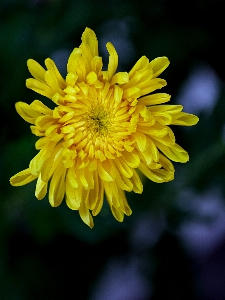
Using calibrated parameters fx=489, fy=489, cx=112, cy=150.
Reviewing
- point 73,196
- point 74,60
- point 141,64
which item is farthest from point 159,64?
point 73,196

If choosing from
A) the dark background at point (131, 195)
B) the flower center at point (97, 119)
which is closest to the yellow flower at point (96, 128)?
the flower center at point (97, 119)

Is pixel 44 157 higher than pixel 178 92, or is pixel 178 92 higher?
pixel 44 157

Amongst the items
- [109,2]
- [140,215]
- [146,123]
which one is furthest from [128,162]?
[109,2]

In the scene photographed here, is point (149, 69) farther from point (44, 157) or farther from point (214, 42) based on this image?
point (214, 42)

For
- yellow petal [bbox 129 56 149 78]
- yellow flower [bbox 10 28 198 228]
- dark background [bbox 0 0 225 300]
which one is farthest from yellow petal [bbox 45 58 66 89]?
dark background [bbox 0 0 225 300]

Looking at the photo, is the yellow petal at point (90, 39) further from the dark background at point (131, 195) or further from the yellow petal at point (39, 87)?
the dark background at point (131, 195)

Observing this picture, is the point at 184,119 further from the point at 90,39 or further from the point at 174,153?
the point at 90,39
